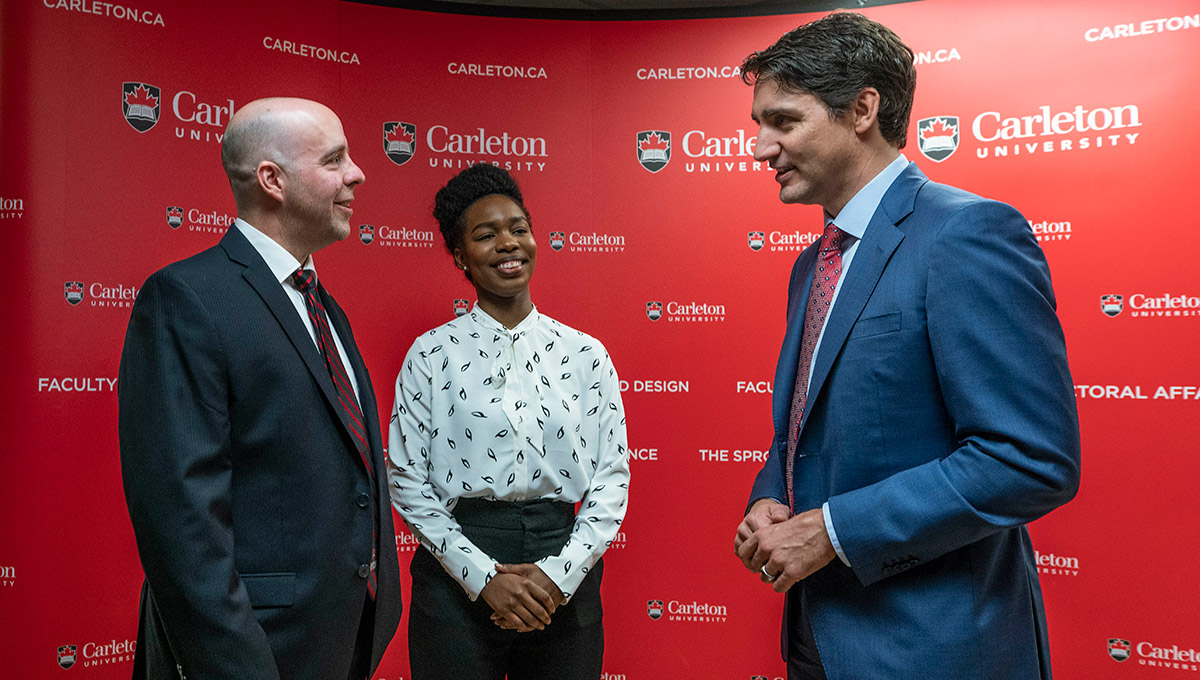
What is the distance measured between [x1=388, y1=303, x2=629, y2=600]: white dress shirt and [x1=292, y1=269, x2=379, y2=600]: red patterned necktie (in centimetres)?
48

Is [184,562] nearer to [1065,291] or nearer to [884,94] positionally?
[884,94]

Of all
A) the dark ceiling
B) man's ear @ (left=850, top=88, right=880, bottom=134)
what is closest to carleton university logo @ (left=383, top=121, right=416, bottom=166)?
the dark ceiling

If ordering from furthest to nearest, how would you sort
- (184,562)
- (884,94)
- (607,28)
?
1. (607,28)
2. (884,94)
3. (184,562)

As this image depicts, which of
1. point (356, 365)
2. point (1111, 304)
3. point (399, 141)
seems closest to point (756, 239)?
point (1111, 304)

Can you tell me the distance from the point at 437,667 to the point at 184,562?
102 centimetres

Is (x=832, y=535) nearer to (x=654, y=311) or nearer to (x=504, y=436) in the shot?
(x=504, y=436)

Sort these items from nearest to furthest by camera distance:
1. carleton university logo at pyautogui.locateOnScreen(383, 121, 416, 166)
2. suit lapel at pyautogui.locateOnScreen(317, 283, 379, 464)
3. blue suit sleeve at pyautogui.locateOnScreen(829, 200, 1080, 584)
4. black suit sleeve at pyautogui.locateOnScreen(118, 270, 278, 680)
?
blue suit sleeve at pyautogui.locateOnScreen(829, 200, 1080, 584) → black suit sleeve at pyautogui.locateOnScreen(118, 270, 278, 680) → suit lapel at pyautogui.locateOnScreen(317, 283, 379, 464) → carleton university logo at pyautogui.locateOnScreen(383, 121, 416, 166)

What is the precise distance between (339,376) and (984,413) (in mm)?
1225

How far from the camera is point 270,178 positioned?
5.52 feet

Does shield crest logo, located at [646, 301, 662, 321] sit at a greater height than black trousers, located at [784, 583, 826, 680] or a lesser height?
greater

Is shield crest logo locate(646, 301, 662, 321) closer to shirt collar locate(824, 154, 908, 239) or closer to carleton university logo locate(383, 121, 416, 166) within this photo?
carleton university logo locate(383, 121, 416, 166)

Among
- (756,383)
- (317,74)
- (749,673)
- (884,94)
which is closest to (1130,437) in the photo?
(756,383)

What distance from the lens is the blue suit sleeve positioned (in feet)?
4.00

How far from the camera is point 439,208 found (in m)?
2.70
